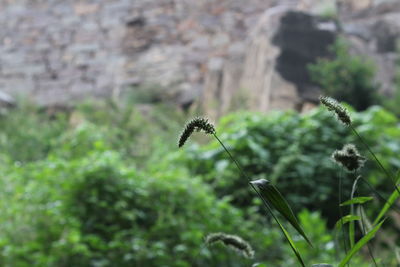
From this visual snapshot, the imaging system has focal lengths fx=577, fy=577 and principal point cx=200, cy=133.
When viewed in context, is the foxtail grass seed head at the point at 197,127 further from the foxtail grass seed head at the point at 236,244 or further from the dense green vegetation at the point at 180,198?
the dense green vegetation at the point at 180,198

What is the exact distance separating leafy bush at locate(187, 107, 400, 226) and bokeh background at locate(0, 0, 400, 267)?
0.4 inches

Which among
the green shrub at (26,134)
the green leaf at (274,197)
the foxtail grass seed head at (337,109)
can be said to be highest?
the green shrub at (26,134)

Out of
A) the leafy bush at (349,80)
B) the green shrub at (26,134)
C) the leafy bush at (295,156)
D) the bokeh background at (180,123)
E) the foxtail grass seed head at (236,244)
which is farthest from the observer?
the green shrub at (26,134)

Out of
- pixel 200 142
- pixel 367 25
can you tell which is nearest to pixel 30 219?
pixel 200 142

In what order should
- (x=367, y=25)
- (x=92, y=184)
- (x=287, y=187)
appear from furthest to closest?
(x=367, y=25)
(x=287, y=187)
(x=92, y=184)

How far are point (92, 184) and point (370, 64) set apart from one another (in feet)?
12.2

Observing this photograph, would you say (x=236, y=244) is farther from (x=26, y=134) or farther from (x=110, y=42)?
Answer: (x=110, y=42)

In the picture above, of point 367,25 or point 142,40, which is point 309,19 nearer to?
point 367,25

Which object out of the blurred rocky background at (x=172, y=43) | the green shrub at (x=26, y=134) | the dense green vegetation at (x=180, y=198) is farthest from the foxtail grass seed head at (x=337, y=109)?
the blurred rocky background at (x=172, y=43)

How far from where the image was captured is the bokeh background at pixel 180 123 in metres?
2.79

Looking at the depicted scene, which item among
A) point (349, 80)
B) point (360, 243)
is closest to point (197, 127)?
point (360, 243)

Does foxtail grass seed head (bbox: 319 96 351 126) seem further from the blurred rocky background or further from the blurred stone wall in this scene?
the blurred stone wall

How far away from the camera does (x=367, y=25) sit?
7.05m

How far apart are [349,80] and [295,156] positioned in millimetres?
2212
